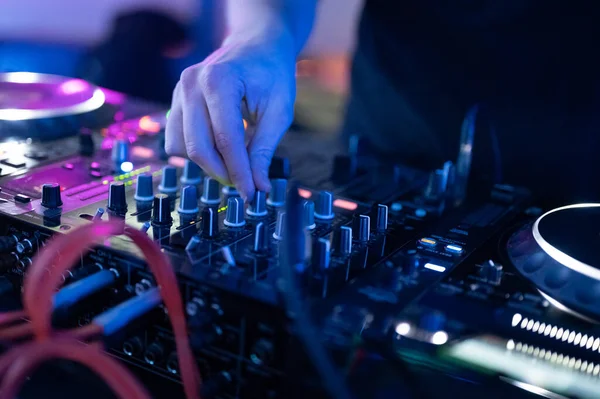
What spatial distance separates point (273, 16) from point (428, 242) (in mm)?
518

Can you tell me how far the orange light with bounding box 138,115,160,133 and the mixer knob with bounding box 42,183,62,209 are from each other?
50 centimetres

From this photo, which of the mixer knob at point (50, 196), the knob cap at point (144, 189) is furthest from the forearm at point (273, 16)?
the mixer knob at point (50, 196)

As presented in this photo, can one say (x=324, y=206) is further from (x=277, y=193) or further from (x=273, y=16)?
(x=273, y=16)

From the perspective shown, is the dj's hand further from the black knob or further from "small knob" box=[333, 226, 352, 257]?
"small knob" box=[333, 226, 352, 257]

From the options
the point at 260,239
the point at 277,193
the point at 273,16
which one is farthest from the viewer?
the point at 273,16

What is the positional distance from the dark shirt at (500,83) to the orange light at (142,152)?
51 centimetres

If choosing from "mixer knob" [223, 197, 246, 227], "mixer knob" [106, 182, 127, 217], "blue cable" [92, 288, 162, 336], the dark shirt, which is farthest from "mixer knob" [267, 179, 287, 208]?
the dark shirt

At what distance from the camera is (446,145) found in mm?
1583

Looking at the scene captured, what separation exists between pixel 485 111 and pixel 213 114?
0.66m

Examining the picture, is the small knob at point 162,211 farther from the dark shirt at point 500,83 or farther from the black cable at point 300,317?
the dark shirt at point 500,83

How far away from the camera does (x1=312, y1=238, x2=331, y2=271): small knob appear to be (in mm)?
822

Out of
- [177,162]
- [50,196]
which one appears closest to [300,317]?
[50,196]

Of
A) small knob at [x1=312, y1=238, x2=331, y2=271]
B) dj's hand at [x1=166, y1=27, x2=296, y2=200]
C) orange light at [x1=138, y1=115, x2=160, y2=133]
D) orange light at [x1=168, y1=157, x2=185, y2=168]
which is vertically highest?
dj's hand at [x1=166, y1=27, x2=296, y2=200]

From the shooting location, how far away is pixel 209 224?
0.93 m
